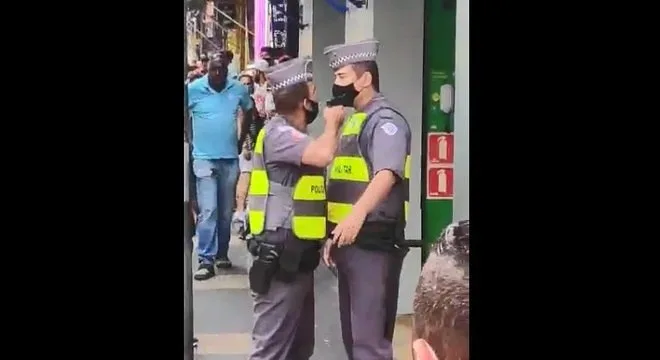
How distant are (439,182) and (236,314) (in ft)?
1.79

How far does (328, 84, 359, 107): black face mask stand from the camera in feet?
7.40

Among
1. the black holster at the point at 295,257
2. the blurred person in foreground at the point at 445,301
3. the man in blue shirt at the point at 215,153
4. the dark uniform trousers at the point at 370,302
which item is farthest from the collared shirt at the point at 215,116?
the blurred person in foreground at the point at 445,301

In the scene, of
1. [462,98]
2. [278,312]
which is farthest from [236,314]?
[462,98]

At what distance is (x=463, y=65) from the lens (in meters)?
2.26

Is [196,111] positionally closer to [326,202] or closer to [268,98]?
[268,98]

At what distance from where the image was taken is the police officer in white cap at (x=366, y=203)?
2.25 meters

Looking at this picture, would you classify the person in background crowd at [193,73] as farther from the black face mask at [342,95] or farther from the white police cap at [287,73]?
the black face mask at [342,95]

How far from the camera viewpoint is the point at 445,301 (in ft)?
7.46

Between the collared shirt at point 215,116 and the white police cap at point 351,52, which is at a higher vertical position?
the white police cap at point 351,52

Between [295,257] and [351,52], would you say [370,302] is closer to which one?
[295,257]

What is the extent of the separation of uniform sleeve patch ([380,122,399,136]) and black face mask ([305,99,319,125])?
15 centimetres

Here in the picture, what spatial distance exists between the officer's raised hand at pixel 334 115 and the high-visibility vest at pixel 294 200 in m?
0.13

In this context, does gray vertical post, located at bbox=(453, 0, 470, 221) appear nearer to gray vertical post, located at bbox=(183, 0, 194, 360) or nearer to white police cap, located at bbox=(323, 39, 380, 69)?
white police cap, located at bbox=(323, 39, 380, 69)

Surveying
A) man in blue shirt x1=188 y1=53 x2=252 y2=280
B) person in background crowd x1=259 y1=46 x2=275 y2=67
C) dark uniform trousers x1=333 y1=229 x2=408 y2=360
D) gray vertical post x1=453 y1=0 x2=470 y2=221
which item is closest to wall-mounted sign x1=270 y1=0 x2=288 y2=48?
person in background crowd x1=259 y1=46 x2=275 y2=67
